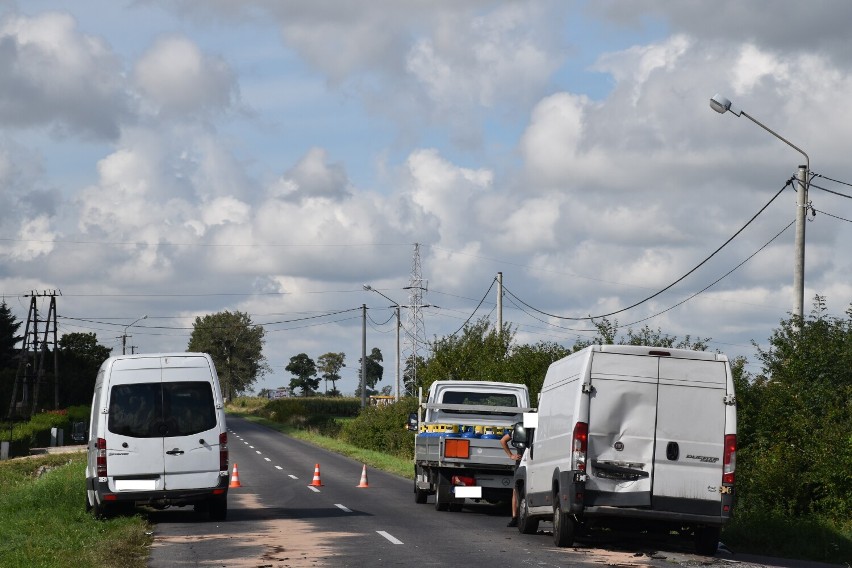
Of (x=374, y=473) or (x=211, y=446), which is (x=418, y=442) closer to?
(x=211, y=446)

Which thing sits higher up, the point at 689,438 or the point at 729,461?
the point at 689,438

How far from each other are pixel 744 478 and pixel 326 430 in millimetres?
57656

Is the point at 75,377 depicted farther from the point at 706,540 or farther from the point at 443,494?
the point at 706,540

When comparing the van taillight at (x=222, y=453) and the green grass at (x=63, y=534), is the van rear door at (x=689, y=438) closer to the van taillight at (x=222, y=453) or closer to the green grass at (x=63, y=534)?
the green grass at (x=63, y=534)

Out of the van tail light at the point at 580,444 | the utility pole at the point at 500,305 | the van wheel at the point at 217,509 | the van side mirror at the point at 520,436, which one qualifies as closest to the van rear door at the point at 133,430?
the van wheel at the point at 217,509

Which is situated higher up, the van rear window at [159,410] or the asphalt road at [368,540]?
the van rear window at [159,410]

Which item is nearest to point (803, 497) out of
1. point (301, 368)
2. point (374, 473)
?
point (374, 473)

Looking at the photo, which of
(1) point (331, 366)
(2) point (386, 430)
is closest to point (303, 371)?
(1) point (331, 366)

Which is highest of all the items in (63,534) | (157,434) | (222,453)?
(157,434)

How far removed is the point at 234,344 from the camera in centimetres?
15962

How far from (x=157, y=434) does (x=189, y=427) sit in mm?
493

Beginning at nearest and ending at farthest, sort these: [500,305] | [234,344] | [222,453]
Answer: [222,453] < [500,305] < [234,344]

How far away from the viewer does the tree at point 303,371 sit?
192 metres

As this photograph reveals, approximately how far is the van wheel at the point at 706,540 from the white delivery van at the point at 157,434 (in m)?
7.53
